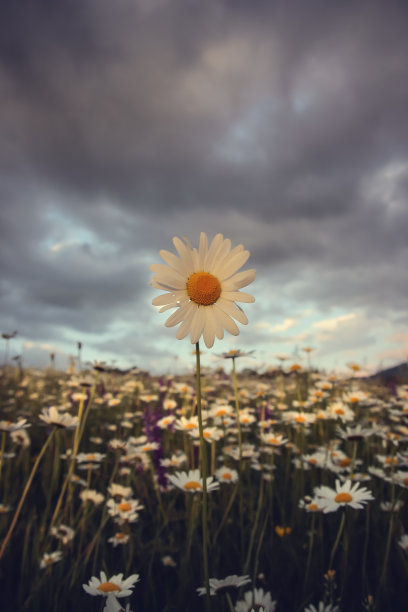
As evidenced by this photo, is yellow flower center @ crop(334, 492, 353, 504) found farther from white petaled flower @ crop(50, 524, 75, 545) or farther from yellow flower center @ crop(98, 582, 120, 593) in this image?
white petaled flower @ crop(50, 524, 75, 545)

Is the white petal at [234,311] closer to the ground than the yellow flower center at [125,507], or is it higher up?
higher up

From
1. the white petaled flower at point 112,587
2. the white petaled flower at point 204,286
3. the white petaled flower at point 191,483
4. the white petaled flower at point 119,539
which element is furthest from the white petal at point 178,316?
the white petaled flower at point 119,539

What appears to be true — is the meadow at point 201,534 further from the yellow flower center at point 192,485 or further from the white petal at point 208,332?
the white petal at point 208,332

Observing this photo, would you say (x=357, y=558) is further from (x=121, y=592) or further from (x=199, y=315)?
(x=199, y=315)

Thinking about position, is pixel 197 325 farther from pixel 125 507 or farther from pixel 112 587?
pixel 125 507

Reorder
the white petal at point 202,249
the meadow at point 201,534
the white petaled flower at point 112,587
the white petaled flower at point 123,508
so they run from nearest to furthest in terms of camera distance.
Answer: the white petal at point 202,249
the white petaled flower at point 112,587
the meadow at point 201,534
the white petaled flower at point 123,508

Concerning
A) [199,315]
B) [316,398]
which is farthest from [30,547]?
[316,398]

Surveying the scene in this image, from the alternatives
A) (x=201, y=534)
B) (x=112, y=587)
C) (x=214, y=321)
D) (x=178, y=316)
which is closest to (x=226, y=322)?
(x=214, y=321)

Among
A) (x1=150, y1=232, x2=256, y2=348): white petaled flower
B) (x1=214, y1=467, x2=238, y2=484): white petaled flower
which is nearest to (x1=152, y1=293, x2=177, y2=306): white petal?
(x1=150, y1=232, x2=256, y2=348): white petaled flower
